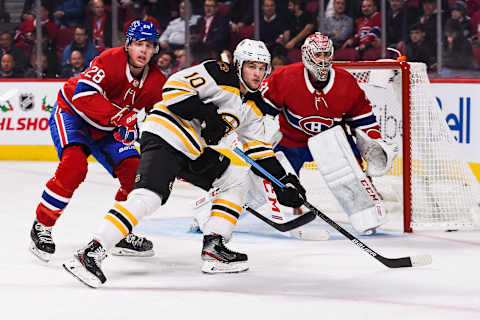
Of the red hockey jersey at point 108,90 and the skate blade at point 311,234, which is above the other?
the red hockey jersey at point 108,90

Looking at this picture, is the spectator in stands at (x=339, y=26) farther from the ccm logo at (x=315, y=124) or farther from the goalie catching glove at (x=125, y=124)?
the goalie catching glove at (x=125, y=124)

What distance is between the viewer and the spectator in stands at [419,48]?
7.14 meters

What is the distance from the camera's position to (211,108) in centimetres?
330

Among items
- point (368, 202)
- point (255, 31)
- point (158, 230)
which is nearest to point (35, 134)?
point (255, 31)

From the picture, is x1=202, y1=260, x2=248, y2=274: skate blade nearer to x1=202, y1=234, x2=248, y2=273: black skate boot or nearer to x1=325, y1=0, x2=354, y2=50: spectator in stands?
x1=202, y1=234, x2=248, y2=273: black skate boot

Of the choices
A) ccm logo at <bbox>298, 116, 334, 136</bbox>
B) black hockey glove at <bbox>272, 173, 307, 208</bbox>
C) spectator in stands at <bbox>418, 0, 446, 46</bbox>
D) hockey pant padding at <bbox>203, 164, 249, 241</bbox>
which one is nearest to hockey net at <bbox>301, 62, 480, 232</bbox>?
ccm logo at <bbox>298, 116, 334, 136</bbox>

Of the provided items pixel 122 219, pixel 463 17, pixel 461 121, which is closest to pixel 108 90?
pixel 122 219

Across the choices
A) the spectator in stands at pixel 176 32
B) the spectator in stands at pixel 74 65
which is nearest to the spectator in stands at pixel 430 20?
the spectator in stands at pixel 176 32

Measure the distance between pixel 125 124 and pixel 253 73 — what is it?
0.57 metres

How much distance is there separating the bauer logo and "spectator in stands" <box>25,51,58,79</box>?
11.8ft

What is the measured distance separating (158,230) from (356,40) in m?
3.56

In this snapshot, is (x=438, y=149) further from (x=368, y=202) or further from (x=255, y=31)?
(x=255, y=31)

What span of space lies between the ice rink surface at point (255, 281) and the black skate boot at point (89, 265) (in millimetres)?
44

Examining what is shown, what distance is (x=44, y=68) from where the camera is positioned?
7816mm
